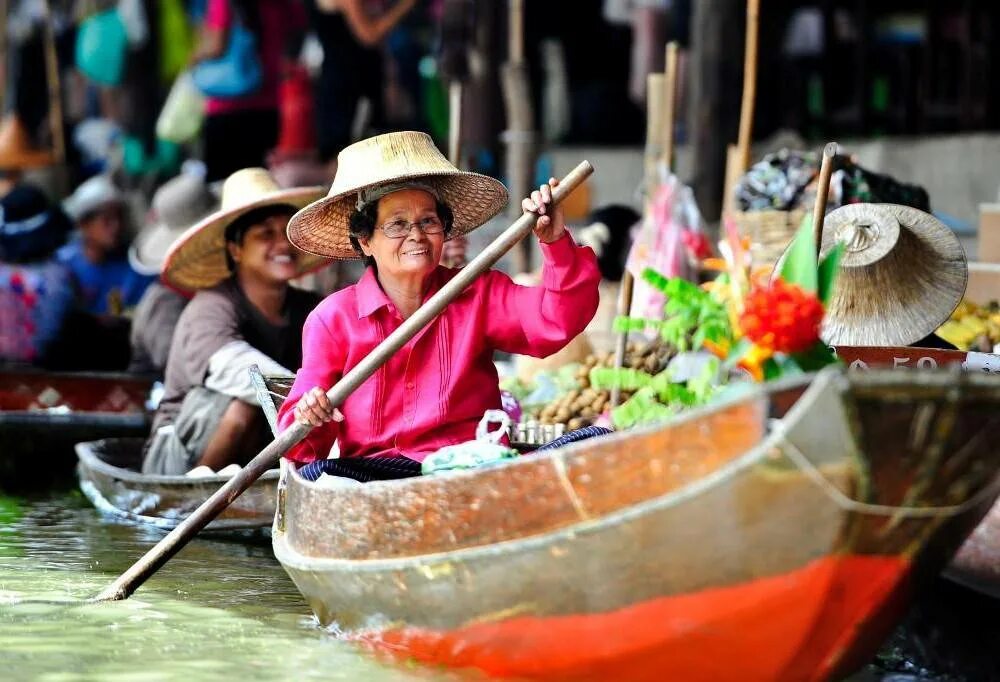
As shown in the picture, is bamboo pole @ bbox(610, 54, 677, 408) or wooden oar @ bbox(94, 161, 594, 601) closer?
wooden oar @ bbox(94, 161, 594, 601)

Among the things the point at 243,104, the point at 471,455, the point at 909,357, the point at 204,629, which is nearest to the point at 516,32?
the point at 243,104

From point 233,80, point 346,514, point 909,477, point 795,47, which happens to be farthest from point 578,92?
point 909,477

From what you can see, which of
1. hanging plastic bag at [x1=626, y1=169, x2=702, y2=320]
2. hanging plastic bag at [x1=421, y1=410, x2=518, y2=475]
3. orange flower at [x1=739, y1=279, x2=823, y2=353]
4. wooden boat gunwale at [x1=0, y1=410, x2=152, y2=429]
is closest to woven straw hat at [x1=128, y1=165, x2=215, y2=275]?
wooden boat gunwale at [x1=0, y1=410, x2=152, y2=429]

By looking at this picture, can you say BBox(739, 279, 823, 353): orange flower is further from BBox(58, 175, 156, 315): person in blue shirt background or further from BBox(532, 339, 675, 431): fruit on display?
BBox(58, 175, 156, 315): person in blue shirt background

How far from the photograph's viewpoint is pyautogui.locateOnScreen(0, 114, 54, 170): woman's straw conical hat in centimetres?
1055

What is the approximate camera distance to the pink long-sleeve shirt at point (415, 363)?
14.2ft

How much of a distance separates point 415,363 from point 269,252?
1.83 m

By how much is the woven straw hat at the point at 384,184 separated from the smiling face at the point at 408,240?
5cm

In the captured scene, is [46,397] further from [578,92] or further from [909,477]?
[909,477]

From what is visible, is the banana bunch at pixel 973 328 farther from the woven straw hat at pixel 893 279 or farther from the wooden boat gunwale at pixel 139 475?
the wooden boat gunwale at pixel 139 475

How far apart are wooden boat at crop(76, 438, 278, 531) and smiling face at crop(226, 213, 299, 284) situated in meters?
0.81

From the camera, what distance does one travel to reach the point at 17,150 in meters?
10.6

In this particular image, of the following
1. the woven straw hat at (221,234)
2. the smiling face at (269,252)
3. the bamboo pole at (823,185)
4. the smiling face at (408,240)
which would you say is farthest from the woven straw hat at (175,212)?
the bamboo pole at (823,185)

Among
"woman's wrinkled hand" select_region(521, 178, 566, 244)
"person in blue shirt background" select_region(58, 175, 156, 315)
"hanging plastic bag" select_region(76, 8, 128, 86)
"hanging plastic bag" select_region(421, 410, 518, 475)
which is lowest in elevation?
"person in blue shirt background" select_region(58, 175, 156, 315)
